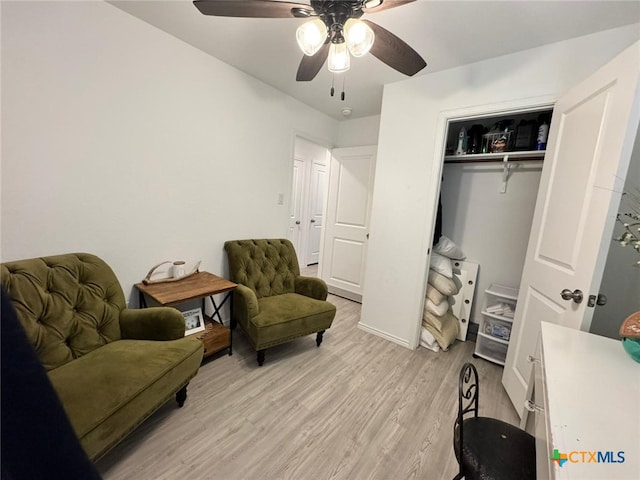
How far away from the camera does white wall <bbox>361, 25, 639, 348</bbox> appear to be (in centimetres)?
174

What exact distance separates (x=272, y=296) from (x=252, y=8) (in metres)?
2.01

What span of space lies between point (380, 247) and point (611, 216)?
1.57m

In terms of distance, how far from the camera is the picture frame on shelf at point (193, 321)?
197 cm

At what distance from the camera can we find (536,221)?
5.80ft

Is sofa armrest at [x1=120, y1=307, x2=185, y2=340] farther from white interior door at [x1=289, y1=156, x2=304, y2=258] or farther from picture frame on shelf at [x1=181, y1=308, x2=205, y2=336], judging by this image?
white interior door at [x1=289, y1=156, x2=304, y2=258]

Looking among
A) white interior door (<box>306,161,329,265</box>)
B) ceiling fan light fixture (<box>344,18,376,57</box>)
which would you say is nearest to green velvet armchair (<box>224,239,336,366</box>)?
ceiling fan light fixture (<box>344,18,376,57</box>)

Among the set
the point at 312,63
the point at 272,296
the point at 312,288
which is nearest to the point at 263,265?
the point at 272,296

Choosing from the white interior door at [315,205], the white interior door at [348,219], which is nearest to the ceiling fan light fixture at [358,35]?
the white interior door at [348,219]

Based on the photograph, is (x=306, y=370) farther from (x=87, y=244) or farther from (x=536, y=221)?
(x=536, y=221)

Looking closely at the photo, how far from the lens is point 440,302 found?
2.48 meters

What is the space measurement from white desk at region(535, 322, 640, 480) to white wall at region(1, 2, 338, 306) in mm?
2329

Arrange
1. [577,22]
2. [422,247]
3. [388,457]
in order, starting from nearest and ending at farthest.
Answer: [388,457], [577,22], [422,247]

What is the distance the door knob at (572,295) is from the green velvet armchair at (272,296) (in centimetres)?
151

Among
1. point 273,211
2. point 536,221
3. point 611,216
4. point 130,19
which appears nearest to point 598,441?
point 611,216
